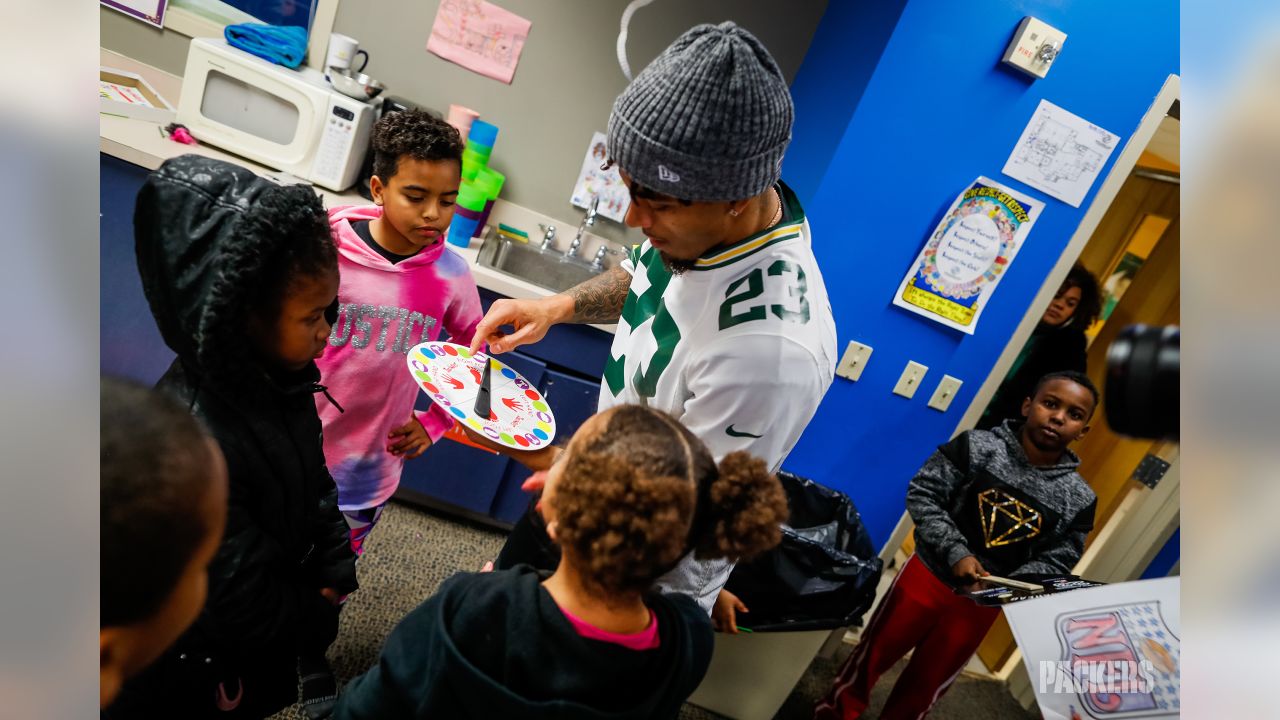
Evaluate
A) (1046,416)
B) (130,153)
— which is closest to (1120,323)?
(1046,416)

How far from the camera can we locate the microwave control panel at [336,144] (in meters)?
1.94

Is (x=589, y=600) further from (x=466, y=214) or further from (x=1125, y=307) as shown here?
(x=1125, y=307)

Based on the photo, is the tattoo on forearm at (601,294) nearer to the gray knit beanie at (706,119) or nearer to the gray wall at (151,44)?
the gray knit beanie at (706,119)

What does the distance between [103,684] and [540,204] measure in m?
2.41

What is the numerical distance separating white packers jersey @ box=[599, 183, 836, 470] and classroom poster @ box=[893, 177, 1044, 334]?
4.20 feet

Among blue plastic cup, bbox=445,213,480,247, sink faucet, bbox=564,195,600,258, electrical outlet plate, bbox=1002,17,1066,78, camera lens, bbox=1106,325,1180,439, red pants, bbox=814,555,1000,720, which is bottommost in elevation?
red pants, bbox=814,555,1000,720

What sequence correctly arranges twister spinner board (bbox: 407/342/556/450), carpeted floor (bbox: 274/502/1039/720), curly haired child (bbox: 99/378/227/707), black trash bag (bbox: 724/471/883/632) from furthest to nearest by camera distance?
black trash bag (bbox: 724/471/883/632), carpeted floor (bbox: 274/502/1039/720), twister spinner board (bbox: 407/342/556/450), curly haired child (bbox: 99/378/227/707)

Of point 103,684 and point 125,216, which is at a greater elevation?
point 125,216

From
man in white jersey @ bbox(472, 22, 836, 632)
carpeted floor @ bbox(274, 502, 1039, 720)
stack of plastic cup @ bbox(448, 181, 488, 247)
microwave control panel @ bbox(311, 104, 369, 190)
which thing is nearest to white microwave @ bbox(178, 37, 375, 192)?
microwave control panel @ bbox(311, 104, 369, 190)

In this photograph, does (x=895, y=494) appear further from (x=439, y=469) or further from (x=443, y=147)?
(x=443, y=147)

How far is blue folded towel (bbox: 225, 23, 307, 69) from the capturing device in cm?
198

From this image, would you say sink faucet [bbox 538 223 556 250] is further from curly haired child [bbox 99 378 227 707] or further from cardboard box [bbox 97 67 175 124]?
curly haired child [bbox 99 378 227 707]

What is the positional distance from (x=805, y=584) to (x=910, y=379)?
877mm

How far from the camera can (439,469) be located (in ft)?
7.16
